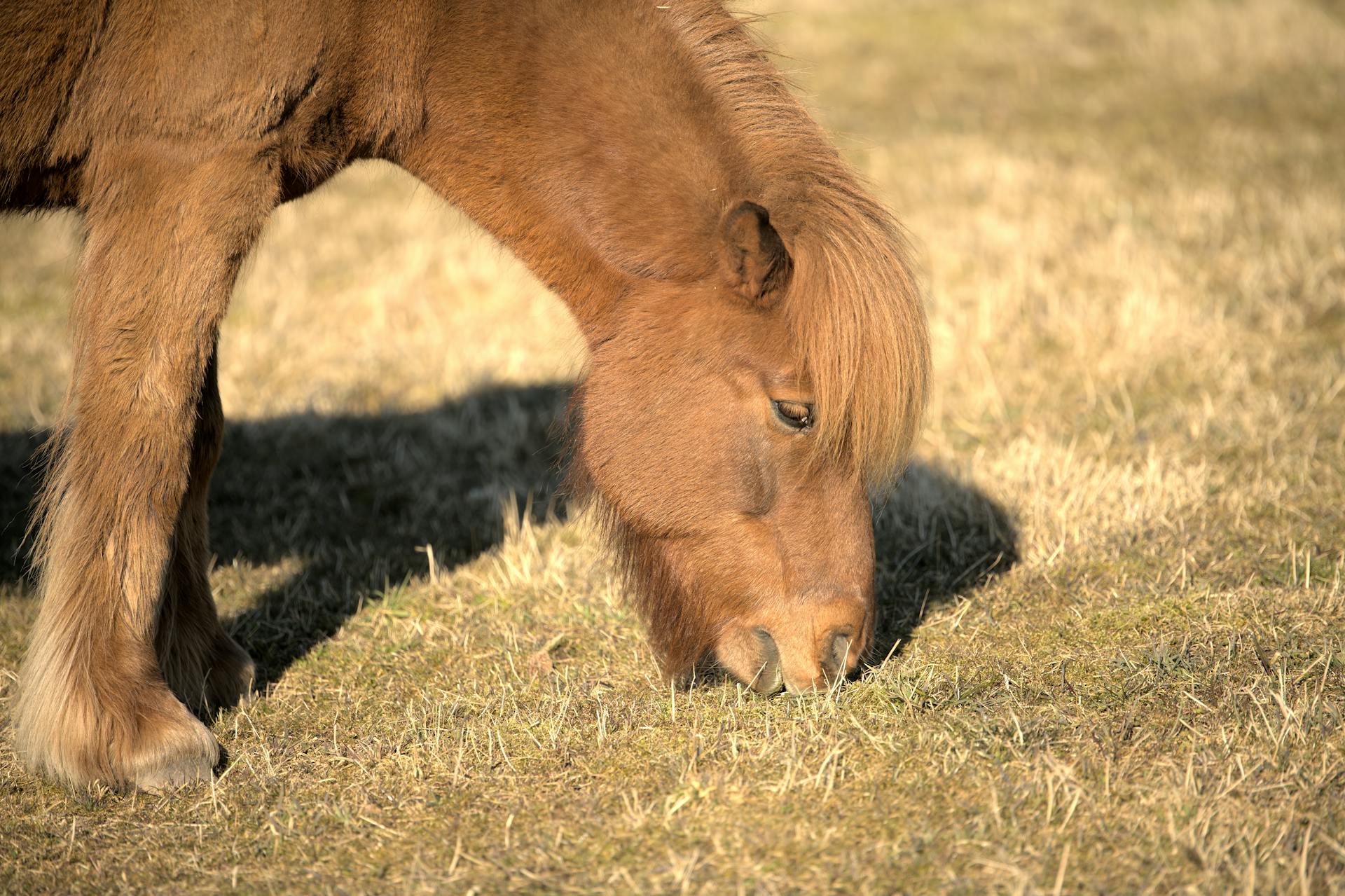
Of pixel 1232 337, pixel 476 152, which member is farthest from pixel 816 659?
pixel 1232 337

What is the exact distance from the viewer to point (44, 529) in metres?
3.26

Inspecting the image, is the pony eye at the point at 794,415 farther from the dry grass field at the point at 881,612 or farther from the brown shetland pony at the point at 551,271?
the dry grass field at the point at 881,612

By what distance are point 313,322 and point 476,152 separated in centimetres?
460

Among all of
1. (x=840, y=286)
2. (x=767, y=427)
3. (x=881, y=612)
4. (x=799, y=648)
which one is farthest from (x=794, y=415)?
(x=881, y=612)

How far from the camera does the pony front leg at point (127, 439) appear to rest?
3.08 metres

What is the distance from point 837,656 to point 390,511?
107 inches

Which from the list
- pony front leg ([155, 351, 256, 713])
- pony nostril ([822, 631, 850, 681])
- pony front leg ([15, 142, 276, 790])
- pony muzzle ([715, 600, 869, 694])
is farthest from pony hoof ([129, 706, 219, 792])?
pony nostril ([822, 631, 850, 681])

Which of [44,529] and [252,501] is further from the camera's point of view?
[252,501]

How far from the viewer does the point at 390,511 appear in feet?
17.4

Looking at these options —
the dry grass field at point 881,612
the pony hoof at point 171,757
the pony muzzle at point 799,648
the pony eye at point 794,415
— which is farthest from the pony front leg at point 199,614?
the pony eye at point 794,415

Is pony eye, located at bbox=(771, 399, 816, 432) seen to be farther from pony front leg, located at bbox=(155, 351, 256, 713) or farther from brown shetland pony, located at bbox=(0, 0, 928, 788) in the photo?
pony front leg, located at bbox=(155, 351, 256, 713)

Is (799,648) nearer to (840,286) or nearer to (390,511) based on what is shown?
(840,286)

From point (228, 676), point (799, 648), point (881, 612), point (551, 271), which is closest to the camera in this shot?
point (799, 648)

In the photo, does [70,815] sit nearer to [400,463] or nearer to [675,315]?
[675,315]
